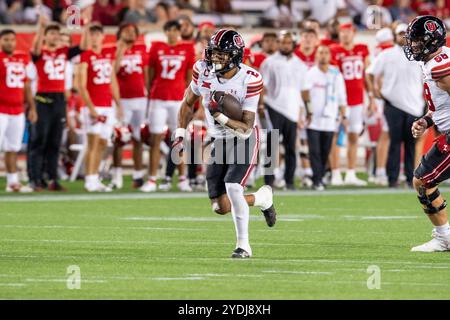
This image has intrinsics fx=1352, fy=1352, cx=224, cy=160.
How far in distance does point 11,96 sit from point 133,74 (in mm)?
1708

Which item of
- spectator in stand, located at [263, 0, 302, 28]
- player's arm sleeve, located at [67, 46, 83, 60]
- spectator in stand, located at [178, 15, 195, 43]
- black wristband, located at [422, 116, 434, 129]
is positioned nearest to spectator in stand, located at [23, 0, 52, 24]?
player's arm sleeve, located at [67, 46, 83, 60]

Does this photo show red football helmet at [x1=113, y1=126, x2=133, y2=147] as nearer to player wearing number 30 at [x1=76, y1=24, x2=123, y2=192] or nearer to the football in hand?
player wearing number 30 at [x1=76, y1=24, x2=123, y2=192]

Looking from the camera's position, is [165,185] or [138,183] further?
[138,183]

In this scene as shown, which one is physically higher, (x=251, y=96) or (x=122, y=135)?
(x=251, y=96)

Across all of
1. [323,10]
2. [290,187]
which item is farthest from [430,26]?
[323,10]

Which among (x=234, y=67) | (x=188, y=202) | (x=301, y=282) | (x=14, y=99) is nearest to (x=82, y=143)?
(x=14, y=99)

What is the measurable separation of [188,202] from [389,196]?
2.68 meters

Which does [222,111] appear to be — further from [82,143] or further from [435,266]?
[82,143]

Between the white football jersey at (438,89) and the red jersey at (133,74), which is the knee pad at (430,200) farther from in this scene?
the red jersey at (133,74)

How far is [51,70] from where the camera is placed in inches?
690

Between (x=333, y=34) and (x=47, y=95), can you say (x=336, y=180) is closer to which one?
(x=333, y=34)

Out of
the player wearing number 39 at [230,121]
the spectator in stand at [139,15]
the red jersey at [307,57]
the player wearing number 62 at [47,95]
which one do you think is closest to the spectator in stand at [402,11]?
the spectator in stand at [139,15]

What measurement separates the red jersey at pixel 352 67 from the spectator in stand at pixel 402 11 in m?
5.16

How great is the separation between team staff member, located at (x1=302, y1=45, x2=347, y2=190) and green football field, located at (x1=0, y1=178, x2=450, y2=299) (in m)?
1.78
